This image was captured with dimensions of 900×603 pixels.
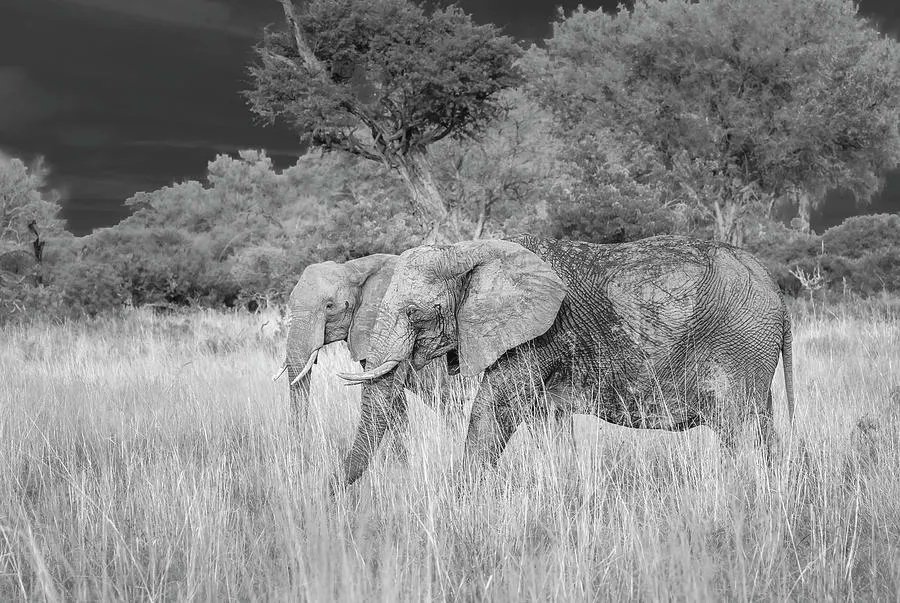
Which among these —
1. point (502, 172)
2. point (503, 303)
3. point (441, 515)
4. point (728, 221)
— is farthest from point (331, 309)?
point (502, 172)

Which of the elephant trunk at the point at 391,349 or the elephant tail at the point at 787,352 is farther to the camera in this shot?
the elephant tail at the point at 787,352

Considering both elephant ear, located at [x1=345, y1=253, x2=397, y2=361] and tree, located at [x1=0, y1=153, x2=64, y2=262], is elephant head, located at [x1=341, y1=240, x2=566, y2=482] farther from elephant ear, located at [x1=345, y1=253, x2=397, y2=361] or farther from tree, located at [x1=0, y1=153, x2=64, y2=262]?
tree, located at [x1=0, y1=153, x2=64, y2=262]

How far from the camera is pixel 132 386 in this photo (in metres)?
7.82

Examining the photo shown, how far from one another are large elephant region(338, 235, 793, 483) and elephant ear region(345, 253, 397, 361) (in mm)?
2028

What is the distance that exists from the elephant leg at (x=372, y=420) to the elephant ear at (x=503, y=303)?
48 cm

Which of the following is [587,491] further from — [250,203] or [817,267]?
[250,203]

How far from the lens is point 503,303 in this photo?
425 cm

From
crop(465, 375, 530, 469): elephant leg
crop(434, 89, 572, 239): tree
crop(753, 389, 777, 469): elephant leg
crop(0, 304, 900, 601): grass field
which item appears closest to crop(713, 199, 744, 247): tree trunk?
crop(434, 89, 572, 239): tree

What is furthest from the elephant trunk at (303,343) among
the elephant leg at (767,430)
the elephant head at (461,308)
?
the elephant leg at (767,430)

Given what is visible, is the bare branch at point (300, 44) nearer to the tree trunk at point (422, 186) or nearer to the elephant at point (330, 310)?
the tree trunk at point (422, 186)

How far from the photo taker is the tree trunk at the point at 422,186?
22.0 meters

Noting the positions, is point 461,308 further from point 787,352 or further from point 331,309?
point 331,309

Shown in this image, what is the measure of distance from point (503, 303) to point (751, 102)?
23.6 m

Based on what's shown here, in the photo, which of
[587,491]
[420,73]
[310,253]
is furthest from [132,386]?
[420,73]
